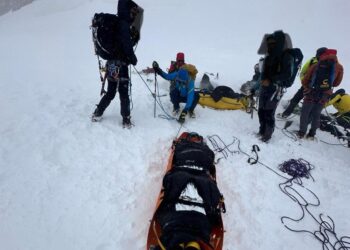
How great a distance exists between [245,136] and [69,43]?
12793 millimetres

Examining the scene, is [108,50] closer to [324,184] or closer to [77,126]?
[77,126]

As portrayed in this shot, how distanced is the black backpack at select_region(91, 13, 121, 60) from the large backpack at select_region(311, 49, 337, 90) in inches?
168

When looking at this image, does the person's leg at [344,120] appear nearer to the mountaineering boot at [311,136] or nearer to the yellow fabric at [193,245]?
the mountaineering boot at [311,136]

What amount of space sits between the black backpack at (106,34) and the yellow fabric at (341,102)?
5.73m

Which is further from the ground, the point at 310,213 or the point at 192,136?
the point at 192,136

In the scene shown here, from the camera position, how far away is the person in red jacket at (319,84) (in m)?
5.91

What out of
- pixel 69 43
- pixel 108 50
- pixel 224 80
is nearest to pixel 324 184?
pixel 108 50

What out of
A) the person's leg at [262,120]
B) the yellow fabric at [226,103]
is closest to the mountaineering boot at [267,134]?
the person's leg at [262,120]

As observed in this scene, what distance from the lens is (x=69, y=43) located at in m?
15.6

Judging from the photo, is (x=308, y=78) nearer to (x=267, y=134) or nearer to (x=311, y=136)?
(x=311, y=136)

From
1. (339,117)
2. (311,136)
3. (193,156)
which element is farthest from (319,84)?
(193,156)

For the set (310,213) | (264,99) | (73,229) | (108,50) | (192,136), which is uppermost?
(108,50)

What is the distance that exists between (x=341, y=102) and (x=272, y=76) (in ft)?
10.00

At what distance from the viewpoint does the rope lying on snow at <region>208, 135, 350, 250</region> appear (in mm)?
4074
